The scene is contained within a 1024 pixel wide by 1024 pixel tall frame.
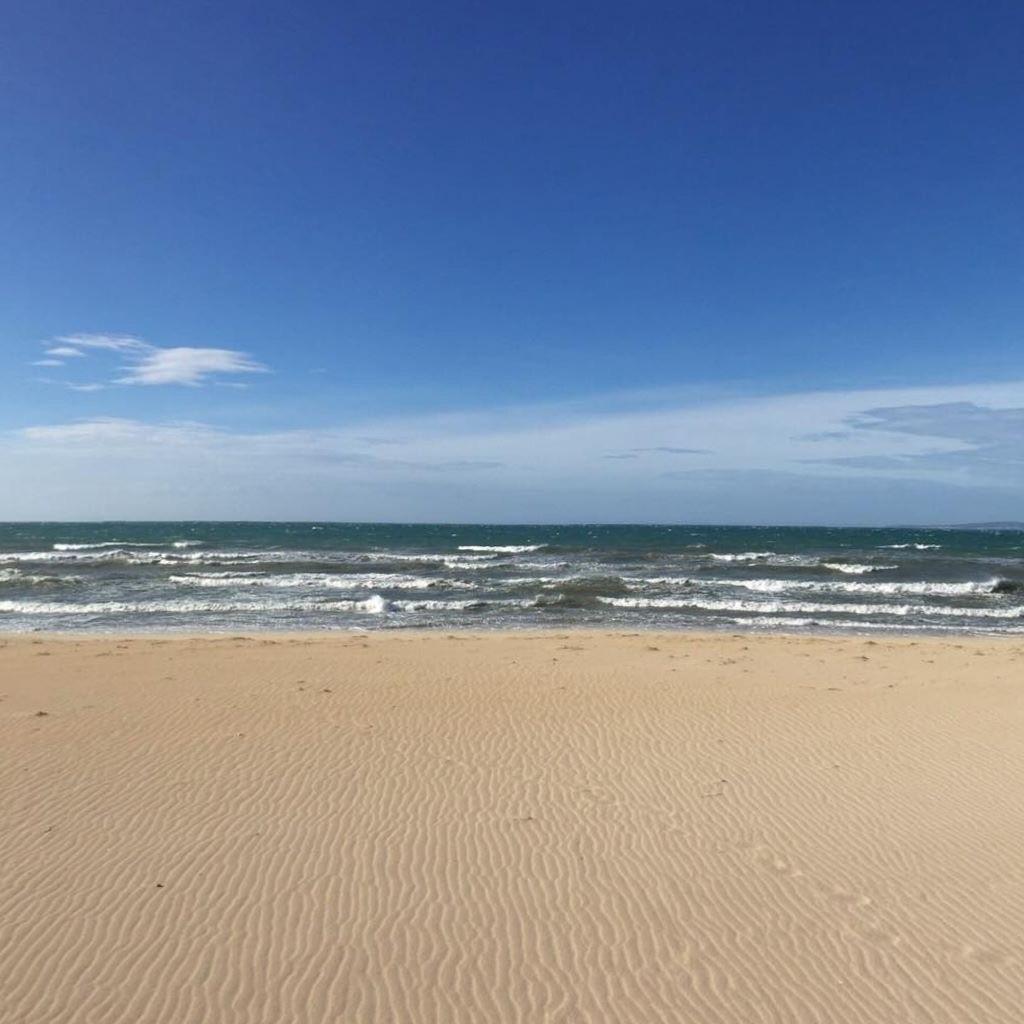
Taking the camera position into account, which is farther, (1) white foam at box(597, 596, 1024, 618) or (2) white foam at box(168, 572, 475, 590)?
(2) white foam at box(168, 572, 475, 590)

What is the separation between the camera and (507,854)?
234 inches

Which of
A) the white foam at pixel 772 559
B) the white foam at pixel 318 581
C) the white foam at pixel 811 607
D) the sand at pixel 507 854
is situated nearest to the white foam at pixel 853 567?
the white foam at pixel 772 559

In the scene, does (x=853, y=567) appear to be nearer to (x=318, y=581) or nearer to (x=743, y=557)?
(x=743, y=557)

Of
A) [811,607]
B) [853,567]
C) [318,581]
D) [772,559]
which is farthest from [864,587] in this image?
[318,581]

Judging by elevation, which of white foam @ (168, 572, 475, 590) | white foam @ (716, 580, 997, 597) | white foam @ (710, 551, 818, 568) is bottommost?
white foam @ (716, 580, 997, 597)

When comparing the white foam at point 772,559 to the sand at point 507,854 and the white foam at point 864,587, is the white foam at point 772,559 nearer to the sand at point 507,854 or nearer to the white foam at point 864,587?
the white foam at point 864,587

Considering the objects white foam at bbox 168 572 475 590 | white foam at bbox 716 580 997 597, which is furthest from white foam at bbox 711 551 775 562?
white foam at bbox 168 572 475 590

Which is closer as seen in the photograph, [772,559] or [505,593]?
[505,593]

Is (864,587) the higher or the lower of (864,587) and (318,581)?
the lower

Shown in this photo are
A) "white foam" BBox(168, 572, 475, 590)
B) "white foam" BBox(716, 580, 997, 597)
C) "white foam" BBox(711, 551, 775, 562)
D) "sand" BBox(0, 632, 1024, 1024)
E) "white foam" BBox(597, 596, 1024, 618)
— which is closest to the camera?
"sand" BBox(0, 632, 1024, 1024)

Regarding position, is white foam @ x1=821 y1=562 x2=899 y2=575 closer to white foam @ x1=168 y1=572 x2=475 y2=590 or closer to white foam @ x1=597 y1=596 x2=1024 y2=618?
white foam @ x1=597 y1=596 x2=1024 y2=618

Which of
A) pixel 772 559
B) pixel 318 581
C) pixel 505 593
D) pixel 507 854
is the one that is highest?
pixel 772 559

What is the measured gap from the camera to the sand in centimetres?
426

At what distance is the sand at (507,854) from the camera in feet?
14.0
